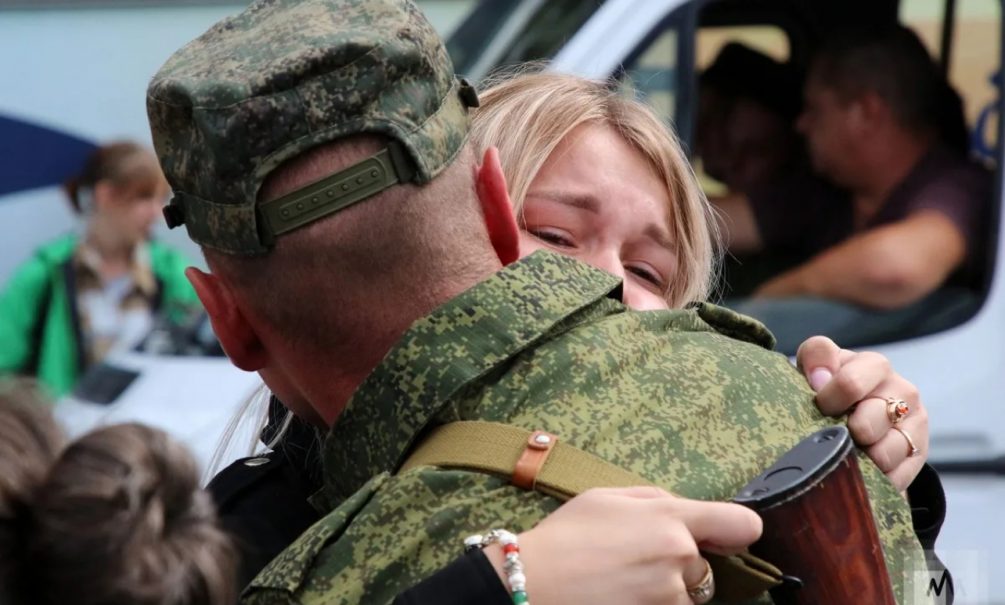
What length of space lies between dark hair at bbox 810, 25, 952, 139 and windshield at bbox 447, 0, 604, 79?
2.61 ft

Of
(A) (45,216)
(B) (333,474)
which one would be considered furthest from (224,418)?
(A) (45,216)

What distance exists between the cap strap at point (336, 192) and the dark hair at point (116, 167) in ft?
15.7

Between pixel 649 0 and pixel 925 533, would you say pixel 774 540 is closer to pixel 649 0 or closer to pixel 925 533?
pixel 925 533

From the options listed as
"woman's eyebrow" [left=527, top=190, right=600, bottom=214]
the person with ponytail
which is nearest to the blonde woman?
"woman's eyebrow" [left=527, top=190, right=600, bottom=214]

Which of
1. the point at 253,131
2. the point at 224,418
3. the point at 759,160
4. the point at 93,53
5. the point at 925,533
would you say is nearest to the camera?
the point at 253,131

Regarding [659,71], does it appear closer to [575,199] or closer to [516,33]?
[516,33]

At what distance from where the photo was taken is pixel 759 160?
4828mm

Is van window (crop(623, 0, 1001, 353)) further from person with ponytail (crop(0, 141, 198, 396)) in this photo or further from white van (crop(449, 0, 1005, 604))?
person with ponytail (crop(0, 141, 198, 396))

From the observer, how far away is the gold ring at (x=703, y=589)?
1432mm

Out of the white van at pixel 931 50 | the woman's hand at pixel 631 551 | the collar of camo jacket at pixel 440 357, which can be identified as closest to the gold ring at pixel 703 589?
the woman's hand at pixel 631 551

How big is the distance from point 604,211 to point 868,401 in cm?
51

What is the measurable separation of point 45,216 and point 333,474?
6.32m

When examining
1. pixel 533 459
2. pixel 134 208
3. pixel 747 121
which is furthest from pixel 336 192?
pixel 134 208

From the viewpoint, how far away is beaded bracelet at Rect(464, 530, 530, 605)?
4.56ft
